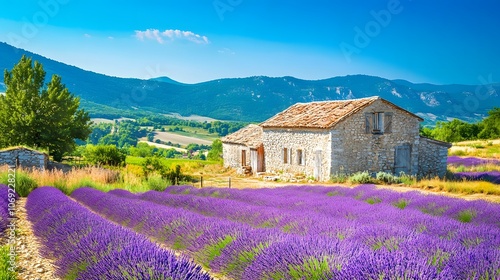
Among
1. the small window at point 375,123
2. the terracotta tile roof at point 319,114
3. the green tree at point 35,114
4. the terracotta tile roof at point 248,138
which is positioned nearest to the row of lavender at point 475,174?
the terracotta tile roof at point 319,114

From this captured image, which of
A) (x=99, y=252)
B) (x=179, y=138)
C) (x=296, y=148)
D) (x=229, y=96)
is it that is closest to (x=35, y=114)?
(x=296, y=148)

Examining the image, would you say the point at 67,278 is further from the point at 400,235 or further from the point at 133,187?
the point at 133,187

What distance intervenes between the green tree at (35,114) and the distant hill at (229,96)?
11151cm

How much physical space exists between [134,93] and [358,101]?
152920 millimetres

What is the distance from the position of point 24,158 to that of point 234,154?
1321cm

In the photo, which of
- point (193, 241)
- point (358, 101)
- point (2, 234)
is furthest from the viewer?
point (358, 101)

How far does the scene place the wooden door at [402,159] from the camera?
2034cm

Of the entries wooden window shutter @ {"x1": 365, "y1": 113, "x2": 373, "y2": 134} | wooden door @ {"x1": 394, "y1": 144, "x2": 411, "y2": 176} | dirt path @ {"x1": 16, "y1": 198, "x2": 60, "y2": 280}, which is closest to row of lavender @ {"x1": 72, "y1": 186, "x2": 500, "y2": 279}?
dirt path @ {"x1": 16, "y1": 198, "x2": 60, "y2": 280}

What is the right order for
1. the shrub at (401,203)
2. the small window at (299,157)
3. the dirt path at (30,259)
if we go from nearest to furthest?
the dirt path at (30,259) < the shrub at (401,203) < the small window at (299,157)

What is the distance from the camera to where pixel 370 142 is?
19812 millimetres

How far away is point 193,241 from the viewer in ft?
16.1

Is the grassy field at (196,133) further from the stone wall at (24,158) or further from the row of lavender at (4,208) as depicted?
the row of lavender at (4,208)

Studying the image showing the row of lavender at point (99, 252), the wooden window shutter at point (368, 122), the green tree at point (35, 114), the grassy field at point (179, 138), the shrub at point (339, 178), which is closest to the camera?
the row of lavender at point (99, 252)

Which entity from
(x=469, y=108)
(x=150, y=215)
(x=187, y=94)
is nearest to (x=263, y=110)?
(x=187, y=94)
